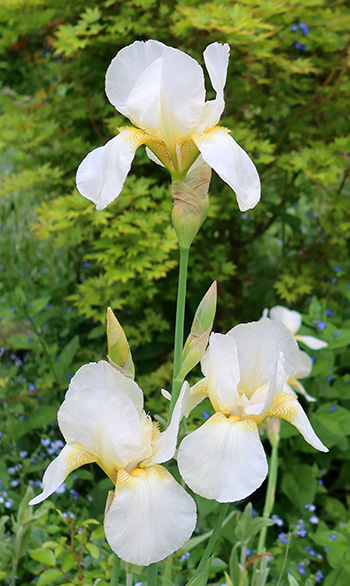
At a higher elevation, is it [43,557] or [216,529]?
[216,529]

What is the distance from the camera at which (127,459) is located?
0.87 meters

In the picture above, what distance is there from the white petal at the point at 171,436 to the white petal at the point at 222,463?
17mm

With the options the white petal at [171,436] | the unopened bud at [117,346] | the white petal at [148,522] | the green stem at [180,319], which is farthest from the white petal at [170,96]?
the white petal at [148,522]

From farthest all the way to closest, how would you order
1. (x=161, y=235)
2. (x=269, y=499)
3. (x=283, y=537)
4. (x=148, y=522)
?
(x=161, y=235) → (x=283, y=537) → (x=269, y=499) → (x=148, y=522)

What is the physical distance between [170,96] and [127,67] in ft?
0.45

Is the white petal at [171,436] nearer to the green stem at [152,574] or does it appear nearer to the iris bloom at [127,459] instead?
the iris bloom at [127,459]

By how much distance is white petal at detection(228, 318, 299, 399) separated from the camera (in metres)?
0.99

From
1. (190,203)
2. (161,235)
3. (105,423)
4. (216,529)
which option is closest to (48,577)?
(216,529)

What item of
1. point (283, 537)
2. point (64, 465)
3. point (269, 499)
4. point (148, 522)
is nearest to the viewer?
point (148, 522)

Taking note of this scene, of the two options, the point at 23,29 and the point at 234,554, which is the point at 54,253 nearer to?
the point at 23,29

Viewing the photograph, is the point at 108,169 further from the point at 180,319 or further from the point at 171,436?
the point at 171,436

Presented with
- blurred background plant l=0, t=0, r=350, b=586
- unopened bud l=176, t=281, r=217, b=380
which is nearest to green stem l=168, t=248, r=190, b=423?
unopened bud l=176, t=281, r=217, b=380

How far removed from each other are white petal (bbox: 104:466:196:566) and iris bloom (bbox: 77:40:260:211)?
41cm

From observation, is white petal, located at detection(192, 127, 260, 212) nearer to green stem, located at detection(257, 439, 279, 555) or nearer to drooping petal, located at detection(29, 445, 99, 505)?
drooping petal, located at detection(29, 445, 99, 505)
